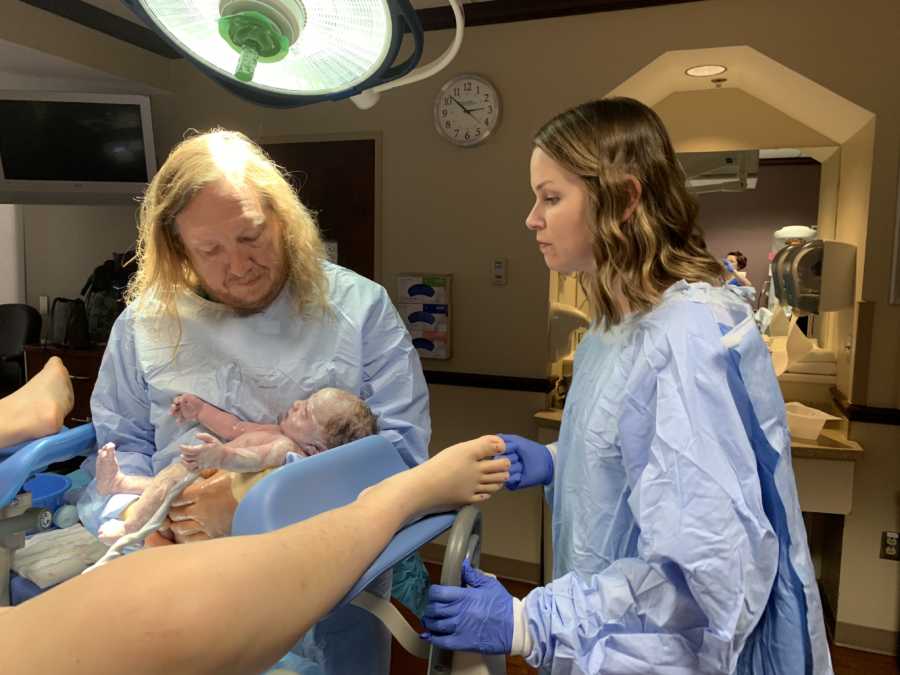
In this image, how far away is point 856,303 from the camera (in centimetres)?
250

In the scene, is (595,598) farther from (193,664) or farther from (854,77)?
(854,77)

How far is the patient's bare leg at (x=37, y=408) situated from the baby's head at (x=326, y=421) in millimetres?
435

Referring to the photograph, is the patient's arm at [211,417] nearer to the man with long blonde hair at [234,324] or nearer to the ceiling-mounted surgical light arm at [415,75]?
the man with long blonde hair at [234,324]

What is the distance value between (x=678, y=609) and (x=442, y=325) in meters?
2.28

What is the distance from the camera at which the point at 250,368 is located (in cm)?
129

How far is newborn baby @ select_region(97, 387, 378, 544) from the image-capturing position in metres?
1.08

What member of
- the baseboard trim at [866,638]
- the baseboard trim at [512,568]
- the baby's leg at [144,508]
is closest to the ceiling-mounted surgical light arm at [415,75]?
the baby's leg at [144,508]

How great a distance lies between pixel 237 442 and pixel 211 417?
4.1 inches

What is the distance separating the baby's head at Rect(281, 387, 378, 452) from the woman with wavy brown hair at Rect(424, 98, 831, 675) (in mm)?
375

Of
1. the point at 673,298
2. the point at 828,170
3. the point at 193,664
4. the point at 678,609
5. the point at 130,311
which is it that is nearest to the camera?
the point at 193,664

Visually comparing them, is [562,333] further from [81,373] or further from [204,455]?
[81,373]

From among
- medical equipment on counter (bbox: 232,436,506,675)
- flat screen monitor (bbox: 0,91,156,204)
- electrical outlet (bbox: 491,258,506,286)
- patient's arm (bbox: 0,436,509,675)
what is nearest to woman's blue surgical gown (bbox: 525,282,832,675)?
medical equipment on counter (bbox: 232,436,506,675)

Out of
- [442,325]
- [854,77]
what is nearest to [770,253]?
[854,77]

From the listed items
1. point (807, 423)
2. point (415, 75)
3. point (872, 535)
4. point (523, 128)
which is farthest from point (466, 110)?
point (872, 535)
